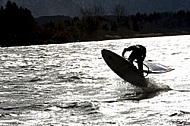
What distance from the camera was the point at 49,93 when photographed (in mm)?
23656

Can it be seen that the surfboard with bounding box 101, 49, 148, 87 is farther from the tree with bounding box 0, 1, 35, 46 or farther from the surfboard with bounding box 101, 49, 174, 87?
the tree with bounding box 0, 1, 35, 46

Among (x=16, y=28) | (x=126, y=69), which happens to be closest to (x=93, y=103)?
(x=126, y=69)

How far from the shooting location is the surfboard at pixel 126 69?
2350cm

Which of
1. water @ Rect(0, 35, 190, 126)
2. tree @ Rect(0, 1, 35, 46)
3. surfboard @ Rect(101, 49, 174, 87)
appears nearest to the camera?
water @ Rect(0, 35, 190, 126)

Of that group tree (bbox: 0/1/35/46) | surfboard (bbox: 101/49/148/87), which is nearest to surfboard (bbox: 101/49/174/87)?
surfboard (bbox: 101/49/148/87)

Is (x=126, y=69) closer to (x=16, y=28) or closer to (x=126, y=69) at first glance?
(x=126, y=69)

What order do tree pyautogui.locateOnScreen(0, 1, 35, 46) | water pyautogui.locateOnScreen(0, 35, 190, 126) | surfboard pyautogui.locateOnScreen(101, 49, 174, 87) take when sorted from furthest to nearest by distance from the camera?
tree pyautogui.locateOnScreen(0, 1, 35, 46) → surfboard pyautogui.locateOnScreen(101, 49, 174, 87) → water pyautogui.locateOnScreen(0, 35, 190, 126)

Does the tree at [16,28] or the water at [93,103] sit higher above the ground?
the tree at [16,28]

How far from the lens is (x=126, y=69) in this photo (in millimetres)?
23781

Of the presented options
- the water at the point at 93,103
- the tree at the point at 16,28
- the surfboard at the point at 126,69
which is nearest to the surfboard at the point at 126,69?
the surfboard at the point at 126,69

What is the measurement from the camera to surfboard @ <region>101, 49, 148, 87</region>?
23.5 meters

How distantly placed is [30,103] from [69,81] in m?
10.5

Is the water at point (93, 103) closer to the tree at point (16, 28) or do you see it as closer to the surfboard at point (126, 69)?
the surfboard at point (126, 69)

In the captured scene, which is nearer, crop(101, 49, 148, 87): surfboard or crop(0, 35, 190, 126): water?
crop(0, 35, 190, 126): water
